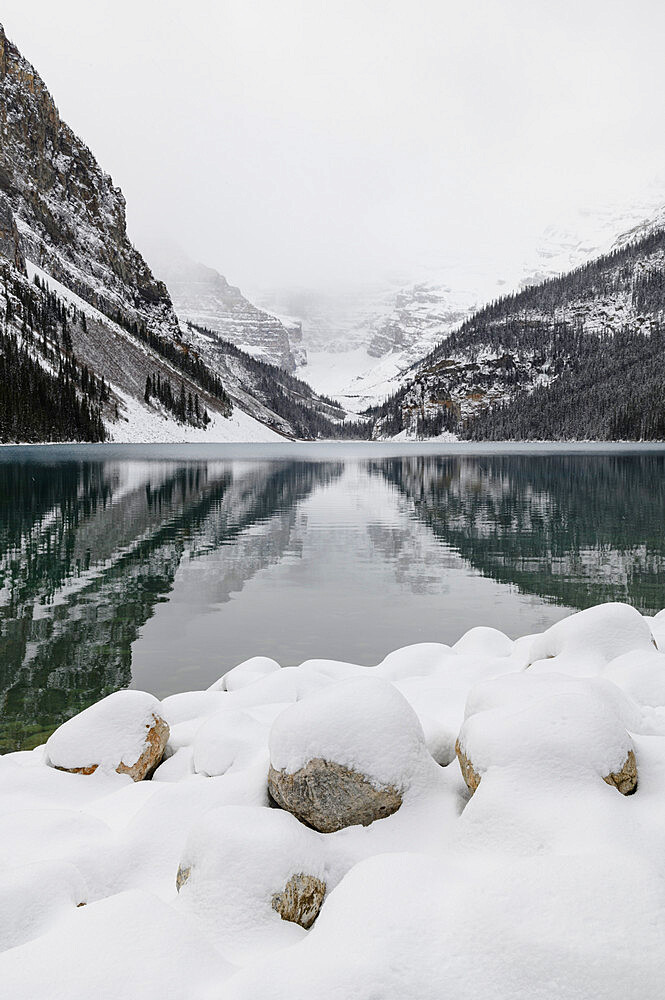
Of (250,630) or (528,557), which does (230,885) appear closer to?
(250,630)

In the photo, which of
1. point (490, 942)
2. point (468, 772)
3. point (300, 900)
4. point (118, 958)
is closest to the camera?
point (490, 942)

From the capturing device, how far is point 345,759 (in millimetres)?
5035

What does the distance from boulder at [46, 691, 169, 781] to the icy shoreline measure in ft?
0.08

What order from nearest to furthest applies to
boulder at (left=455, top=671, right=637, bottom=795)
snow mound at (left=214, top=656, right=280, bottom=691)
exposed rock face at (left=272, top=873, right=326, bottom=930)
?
1. exposed rock face at (left=272, top=873, right=326, bottom=930)
2. boulder at (left=455, top=671, right=637, bottom=795)
3. snow mound at (left=214, top=656, right=280, bottom=691)

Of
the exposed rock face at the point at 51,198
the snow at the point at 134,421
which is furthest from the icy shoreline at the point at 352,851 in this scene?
the exposed rock face at the point at 51,198

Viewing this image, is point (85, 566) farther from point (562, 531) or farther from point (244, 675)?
point (562, 531)

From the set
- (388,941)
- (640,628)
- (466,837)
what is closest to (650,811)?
(466,837)

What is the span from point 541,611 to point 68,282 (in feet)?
601

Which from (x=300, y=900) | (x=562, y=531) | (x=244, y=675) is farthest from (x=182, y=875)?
(x=562, y=531)

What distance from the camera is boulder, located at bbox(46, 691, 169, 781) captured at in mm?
6773

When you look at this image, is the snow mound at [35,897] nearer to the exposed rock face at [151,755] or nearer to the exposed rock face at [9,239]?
Answer: the exposed rock face at [151,755]

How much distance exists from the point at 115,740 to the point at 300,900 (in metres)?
3.54

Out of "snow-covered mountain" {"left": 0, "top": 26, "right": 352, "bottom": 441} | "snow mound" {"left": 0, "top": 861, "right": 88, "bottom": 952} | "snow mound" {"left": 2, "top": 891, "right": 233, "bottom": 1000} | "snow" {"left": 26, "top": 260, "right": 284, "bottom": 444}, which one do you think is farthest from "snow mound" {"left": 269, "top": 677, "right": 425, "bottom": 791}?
"snow" {"left": 26, "top": 260, "right": 284, "bottom": 444}

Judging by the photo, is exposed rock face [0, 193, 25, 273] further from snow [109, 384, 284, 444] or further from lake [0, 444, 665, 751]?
lake [0, 444, 665, 751]
